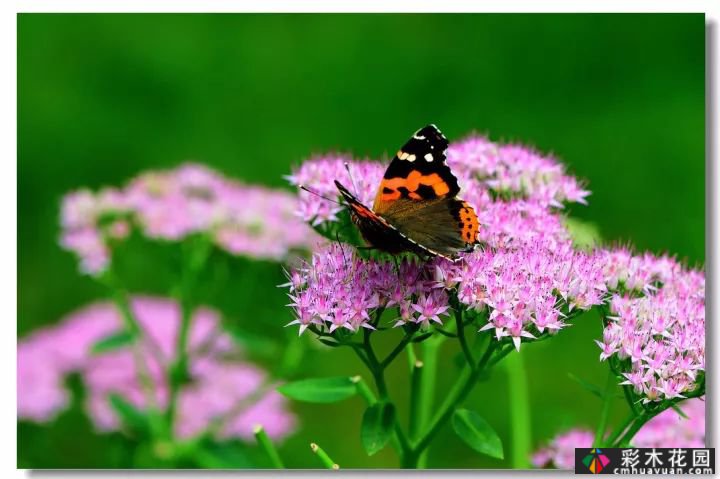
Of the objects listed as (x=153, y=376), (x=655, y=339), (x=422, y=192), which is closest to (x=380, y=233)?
(x=422, y=192)

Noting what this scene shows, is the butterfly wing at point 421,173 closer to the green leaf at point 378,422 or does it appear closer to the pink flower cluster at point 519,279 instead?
the pink flower cluster at point 519,279

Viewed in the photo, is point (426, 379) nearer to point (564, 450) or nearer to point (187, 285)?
point (564, 450)

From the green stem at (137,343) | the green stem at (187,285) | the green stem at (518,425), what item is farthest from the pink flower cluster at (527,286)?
the green stem at (137,343)

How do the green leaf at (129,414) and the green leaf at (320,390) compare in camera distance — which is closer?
the green leaf at (320,390)

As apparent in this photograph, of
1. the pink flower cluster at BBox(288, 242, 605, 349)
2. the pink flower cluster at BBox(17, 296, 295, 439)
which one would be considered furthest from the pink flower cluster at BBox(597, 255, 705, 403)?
the pink flower cluster at BBox(17, 296, 295, 439)

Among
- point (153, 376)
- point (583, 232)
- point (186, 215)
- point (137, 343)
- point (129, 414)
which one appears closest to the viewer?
point (583, 232)
